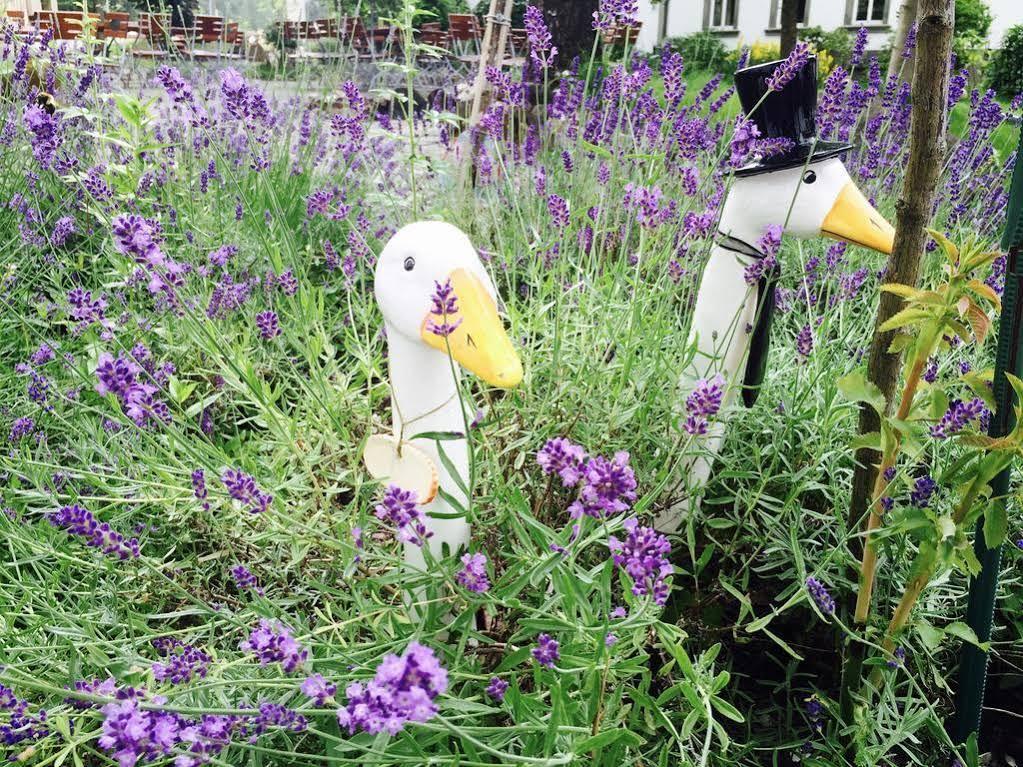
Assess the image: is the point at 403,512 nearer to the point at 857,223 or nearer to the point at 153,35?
the point at 857,223

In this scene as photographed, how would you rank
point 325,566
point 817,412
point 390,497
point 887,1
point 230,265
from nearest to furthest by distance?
point 390,497 < point 325,566 < point 817,412 < point 230,265 < point 887,1

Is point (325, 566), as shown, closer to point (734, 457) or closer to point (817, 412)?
point (734, 457)

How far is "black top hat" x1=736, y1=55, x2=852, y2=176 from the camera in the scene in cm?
162

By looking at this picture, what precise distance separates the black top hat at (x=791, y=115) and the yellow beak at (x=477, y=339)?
684 millimetres

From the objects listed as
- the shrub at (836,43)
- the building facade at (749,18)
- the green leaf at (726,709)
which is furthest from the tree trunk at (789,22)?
the building facade at (749,18)

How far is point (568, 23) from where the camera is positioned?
6.60 m

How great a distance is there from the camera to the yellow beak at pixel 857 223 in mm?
1626

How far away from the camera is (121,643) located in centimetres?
141

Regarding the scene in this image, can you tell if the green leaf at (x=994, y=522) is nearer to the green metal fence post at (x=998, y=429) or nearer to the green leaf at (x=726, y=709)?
the green metal fence post at (x=998, y=429)

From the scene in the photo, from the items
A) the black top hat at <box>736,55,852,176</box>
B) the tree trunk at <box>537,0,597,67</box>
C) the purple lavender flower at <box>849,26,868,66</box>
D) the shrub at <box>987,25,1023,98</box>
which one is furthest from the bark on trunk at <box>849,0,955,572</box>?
the shrub at <box>987,25,1023,98</box>

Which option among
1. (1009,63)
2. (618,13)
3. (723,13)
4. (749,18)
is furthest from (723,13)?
(618,13)

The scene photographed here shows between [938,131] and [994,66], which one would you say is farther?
[994,66]

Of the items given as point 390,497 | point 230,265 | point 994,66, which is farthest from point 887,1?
point 390,497

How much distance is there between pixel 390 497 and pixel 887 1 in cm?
2234
